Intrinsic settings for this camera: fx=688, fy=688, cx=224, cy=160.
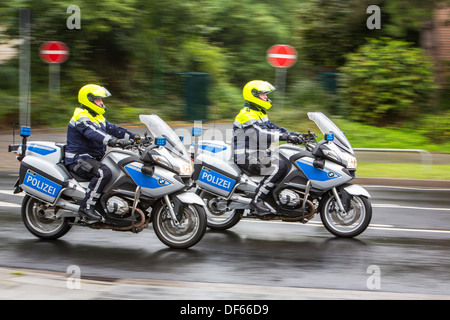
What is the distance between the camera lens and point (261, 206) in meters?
8.68

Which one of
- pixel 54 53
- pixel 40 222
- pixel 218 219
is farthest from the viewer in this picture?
pixel 54 53

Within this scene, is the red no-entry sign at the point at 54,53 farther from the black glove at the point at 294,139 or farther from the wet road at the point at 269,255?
the black glove at the point at 294,139

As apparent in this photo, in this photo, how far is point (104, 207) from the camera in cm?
802

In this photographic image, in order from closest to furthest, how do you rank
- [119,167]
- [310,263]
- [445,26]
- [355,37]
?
[310,263]
[119,167]
[445,26]
[355,37]

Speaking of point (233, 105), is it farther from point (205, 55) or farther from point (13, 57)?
point (13, 57)

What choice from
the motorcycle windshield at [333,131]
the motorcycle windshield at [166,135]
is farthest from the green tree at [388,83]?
the motorcycle windshield at [166,135]

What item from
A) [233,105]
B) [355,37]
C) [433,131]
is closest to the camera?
[433,131]

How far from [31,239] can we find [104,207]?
3.78ft

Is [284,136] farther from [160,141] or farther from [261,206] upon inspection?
[160,141]

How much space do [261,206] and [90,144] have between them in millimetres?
2255

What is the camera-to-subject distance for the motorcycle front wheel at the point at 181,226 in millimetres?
7676

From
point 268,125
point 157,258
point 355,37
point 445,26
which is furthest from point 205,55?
point 157,258

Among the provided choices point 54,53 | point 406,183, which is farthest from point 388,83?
point 54,53

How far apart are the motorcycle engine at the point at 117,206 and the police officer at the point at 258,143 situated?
5.54ft
